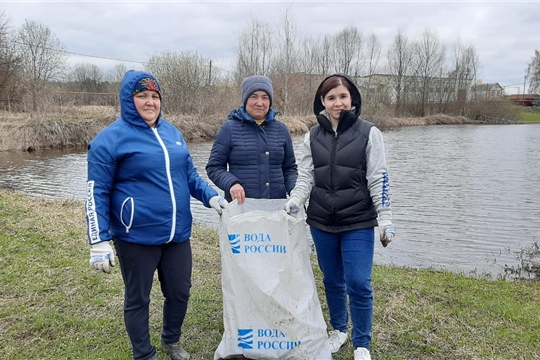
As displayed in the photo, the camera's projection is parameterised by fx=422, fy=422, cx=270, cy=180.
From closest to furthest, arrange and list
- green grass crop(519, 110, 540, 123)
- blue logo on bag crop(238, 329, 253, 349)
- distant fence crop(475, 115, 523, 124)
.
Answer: blue logo on bag crop(238, 329, 253, 349), distant fence crop(475, 115, 523, 124), green grass crop(519, 110, 540, 123)

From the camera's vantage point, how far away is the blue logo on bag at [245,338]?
2.70m

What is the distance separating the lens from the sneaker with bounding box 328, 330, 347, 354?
9.87 feet

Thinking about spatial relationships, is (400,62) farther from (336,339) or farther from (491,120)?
(336,339)

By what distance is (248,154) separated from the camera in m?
3.23

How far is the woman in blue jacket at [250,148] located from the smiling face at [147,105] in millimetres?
669

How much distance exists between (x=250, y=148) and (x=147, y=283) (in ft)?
4.03

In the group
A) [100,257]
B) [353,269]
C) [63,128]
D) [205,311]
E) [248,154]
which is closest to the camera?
[100,257]

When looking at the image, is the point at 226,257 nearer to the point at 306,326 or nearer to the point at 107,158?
the point at 306,326

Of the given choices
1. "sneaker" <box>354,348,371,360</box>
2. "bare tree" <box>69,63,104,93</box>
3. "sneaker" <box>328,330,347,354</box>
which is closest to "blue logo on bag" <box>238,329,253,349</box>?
"sneaker" <box>328,330,347,354</box>

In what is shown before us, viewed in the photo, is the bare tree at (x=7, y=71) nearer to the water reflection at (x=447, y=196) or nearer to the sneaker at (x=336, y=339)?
the water reflection at (x=447, y=196)

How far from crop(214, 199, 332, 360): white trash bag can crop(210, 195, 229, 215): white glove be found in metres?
0.06

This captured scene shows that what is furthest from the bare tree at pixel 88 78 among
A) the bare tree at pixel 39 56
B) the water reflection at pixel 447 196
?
the water reflection at pixel 447 196

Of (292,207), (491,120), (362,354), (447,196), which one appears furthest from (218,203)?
(491,120)

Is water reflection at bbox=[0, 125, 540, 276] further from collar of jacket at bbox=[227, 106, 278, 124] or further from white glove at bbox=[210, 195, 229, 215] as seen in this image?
white glove at bbox=[210, 195, 229, 215]
